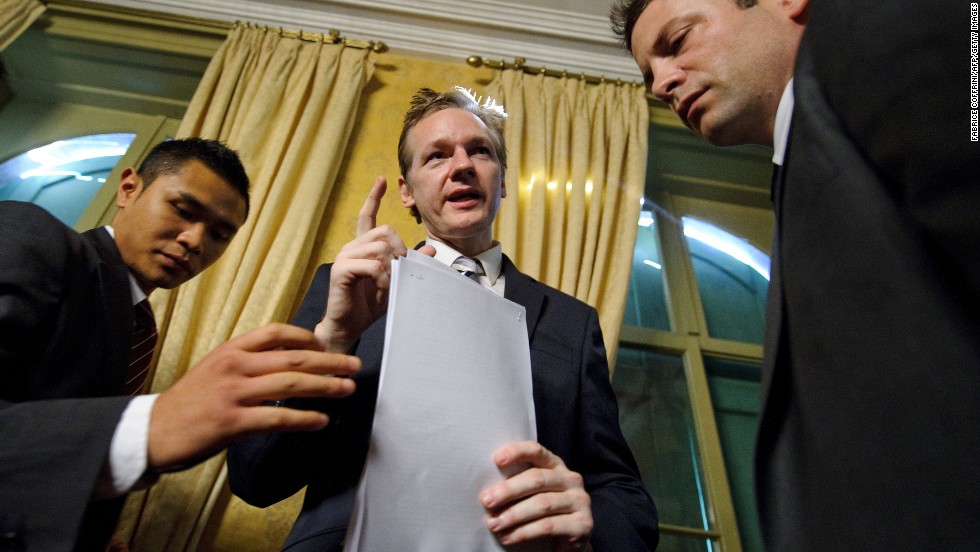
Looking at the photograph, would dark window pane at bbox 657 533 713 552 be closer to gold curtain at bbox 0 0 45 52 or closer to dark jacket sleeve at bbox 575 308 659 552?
dark jacket sleeve at bbox 575 308 659 552

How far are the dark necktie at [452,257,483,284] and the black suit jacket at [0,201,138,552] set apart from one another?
1.90ft

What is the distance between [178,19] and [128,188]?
1501 millimetres

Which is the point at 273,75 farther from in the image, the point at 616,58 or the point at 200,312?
the point at 616,58

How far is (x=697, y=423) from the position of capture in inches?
73.0

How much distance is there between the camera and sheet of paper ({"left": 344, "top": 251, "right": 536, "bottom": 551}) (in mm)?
541

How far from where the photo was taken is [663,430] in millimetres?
1877

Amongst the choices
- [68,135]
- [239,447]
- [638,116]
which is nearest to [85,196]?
[68,135]

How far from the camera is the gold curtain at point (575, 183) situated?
6.01 feet

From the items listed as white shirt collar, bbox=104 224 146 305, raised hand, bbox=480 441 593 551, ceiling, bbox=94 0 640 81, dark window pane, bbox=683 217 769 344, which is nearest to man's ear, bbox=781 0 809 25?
raised hand, bbox=480 441 593 551

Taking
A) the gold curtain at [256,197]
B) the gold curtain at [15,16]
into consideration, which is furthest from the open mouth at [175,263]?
the gold curtain at [15,16]

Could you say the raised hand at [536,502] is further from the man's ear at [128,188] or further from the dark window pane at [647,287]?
the dark window pane at [647,287]

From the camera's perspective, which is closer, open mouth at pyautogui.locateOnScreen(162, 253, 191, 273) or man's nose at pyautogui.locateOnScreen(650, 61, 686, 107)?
man's nose at pyautogui.locateOnScreen(650, 61, 686, 107)

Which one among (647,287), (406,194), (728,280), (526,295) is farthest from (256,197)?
(728,280)

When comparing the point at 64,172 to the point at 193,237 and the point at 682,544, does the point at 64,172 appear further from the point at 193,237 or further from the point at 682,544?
the point at 682,544
